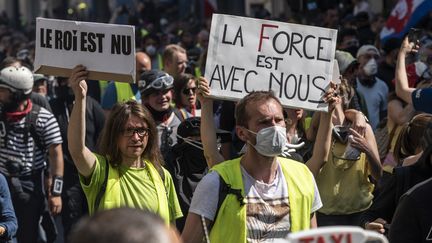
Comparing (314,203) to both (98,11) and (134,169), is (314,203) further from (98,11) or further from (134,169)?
(98,11)

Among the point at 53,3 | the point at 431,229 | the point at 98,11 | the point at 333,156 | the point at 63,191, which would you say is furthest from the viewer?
the point at 53,3

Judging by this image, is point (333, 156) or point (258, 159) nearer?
point (258, 159)

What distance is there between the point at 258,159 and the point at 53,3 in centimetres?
4847

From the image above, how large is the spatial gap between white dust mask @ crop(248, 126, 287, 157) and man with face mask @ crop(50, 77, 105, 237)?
4.62 m

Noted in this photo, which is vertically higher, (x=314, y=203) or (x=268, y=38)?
(x=268, y=38)

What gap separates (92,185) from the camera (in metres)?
6.27

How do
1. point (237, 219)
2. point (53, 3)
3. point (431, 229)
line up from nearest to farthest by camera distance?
point (431, 229) → point (237, 219) → point (53, 3)

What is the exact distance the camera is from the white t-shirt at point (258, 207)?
5.33m

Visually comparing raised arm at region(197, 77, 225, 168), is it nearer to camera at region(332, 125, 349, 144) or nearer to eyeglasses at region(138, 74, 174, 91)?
camera at region(332, 125, 349, 144)

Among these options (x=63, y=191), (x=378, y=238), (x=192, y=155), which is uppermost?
(x=378, y=238)

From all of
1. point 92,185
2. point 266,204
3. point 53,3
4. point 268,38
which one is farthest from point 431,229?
point 53,3

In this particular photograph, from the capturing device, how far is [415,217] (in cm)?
461

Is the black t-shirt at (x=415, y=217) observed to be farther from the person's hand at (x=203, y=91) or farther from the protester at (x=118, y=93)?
the protester at (x=118, y=93)

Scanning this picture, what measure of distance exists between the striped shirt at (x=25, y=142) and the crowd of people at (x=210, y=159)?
0.01 metres
